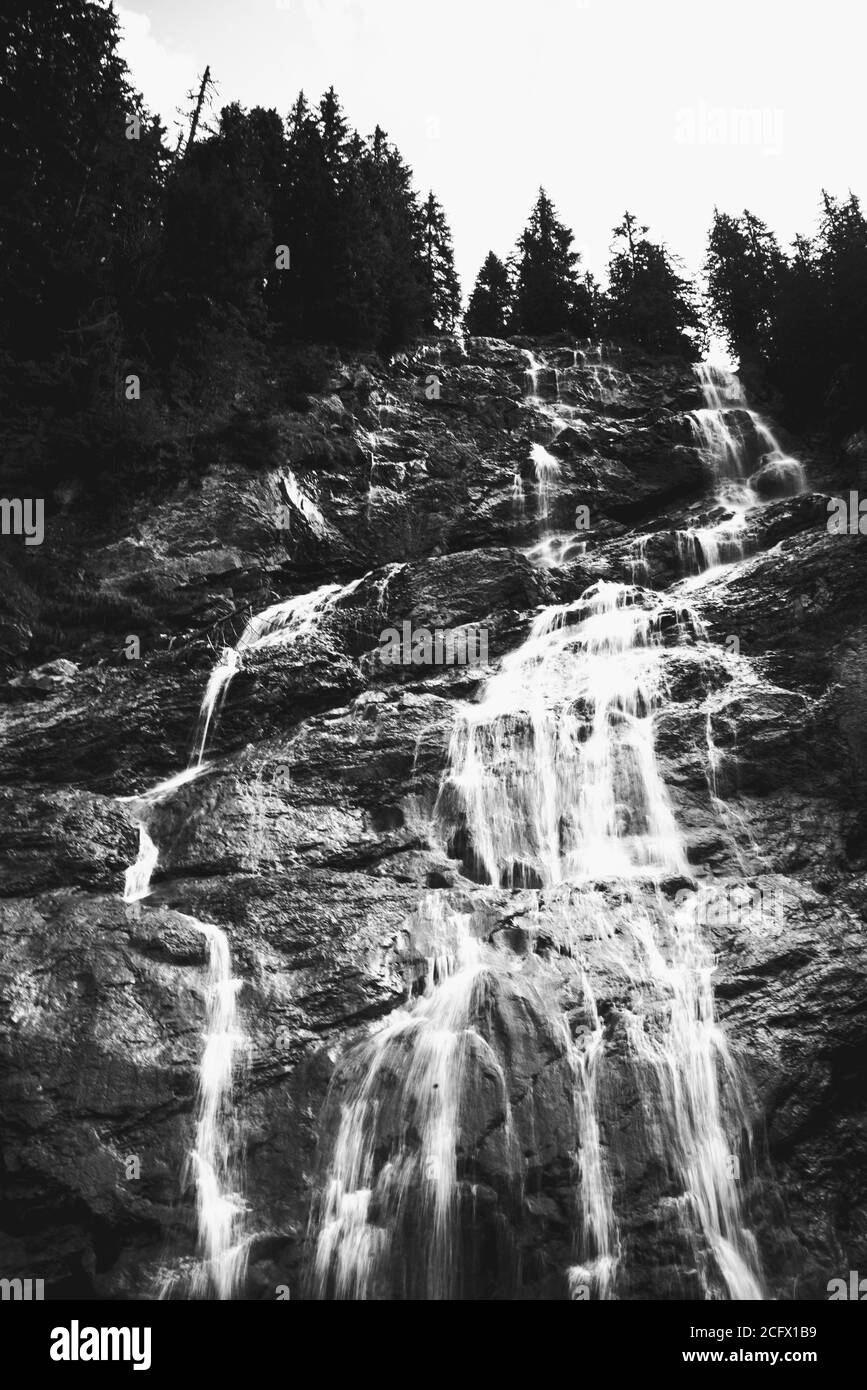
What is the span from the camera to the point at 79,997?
36.8 ft

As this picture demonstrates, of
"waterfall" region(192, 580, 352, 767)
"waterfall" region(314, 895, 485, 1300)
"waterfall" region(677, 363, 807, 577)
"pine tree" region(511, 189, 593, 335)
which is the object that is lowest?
"waterfall" region(314, 895, 485, 1300)

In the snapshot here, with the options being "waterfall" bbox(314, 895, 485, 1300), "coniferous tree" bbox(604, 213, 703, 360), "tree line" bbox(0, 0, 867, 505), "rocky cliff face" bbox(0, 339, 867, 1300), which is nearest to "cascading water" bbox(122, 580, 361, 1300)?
"rocky cliff face" bbox(0, 339, 867, 1300)

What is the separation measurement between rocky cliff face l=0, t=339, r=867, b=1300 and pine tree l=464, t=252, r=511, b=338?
1847 cm

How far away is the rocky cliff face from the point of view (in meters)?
9.75

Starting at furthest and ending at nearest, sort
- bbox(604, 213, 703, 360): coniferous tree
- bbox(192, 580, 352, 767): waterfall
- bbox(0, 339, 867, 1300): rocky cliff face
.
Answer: bbox(604, 213, 703, 360): coniferous tree < bbox(192, 580, 352, 767): waterfall < bbox(0, 339, 867, 1300): rocky cliff face

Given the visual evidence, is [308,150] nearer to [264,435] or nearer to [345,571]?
[264,435]

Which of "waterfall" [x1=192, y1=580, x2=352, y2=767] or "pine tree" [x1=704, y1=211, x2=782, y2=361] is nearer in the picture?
"waterfall" [x1=192, y1=580, x2=352, y2=767]

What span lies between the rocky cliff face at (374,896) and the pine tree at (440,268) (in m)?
18.0

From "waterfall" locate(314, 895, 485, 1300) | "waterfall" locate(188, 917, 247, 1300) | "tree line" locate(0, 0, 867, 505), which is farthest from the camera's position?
"tree line" locate(0, 0, 867, 505)

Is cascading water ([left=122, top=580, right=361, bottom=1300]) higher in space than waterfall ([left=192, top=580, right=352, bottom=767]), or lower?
lower

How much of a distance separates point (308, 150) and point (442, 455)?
557 inches

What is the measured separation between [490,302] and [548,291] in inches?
167

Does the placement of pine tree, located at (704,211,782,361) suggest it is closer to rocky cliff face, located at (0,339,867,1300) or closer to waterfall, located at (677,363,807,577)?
waterfall, located at (677,363,807,577)

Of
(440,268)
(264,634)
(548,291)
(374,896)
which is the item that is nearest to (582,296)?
(548,291)
